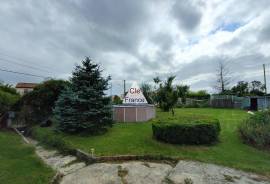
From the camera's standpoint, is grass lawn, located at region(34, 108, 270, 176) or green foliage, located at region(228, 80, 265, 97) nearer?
grass lawn, located at region(34, 108, 270, 176)

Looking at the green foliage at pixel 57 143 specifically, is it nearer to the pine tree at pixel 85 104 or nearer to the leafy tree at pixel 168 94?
the pine tree at pixel 85 104

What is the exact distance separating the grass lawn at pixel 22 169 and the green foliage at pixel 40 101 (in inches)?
256

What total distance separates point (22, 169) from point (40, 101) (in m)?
9.08

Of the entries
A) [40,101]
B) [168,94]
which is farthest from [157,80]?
[40,101]

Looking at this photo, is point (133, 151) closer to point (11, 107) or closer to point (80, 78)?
point (80, 78)

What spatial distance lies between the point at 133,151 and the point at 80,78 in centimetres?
479

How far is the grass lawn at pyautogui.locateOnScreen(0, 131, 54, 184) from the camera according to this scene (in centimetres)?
459

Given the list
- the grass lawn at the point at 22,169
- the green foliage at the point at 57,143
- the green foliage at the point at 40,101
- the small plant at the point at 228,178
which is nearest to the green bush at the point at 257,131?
the small plant at the point at 228,178

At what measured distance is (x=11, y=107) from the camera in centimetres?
1517

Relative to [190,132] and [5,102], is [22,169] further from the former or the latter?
[5,102]

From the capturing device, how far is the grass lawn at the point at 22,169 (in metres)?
4.59


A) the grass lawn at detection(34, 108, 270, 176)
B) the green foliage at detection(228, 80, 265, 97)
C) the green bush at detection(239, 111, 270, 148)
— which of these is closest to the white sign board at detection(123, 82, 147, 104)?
the grass lawn at detection(34, 108, 270, 176)

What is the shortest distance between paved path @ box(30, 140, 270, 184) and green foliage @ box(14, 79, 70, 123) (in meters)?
8.46

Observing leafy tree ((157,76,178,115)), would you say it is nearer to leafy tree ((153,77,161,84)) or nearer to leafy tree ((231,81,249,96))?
leafy tree ((153,77,161,84))
